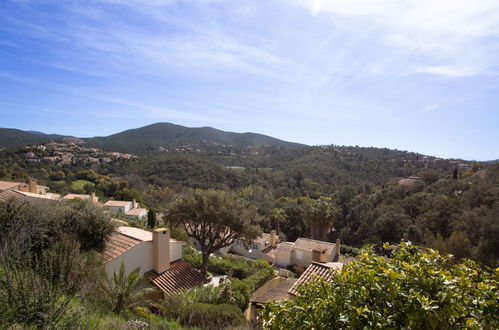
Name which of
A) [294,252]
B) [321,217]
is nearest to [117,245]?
[294,252]

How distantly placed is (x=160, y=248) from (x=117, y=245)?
1.76 m

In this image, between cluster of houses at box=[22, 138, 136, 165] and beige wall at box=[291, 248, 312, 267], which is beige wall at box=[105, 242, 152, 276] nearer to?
beige wall at box=[291, 248, 312, 267]

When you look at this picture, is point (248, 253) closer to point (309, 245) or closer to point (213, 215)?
point (309, 245)

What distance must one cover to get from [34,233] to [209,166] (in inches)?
2609

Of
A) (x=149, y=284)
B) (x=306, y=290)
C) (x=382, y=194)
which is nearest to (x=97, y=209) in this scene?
(x=149, y=284)

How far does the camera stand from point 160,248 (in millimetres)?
12430

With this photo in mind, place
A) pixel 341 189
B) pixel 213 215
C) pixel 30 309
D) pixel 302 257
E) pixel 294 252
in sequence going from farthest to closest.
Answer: pixel 341 189 → pixel 294 252 → pixel 302 257 → pixel 213 215 → pixel 30 309

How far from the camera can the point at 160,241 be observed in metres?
→ 12.3

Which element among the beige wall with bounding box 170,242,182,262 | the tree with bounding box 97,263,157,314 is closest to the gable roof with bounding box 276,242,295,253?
the beige wall with bounding box 170,242,182,262

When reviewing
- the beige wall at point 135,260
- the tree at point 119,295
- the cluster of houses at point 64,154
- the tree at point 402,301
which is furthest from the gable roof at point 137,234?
the cluster of houses at point 64,154

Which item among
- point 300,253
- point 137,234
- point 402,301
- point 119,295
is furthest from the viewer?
point 300,253

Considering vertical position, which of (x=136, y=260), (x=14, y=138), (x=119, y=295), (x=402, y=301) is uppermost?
(x=14, y=138)

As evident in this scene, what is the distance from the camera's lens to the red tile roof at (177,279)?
11737 mm

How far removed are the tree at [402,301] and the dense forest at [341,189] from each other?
88.4ft
